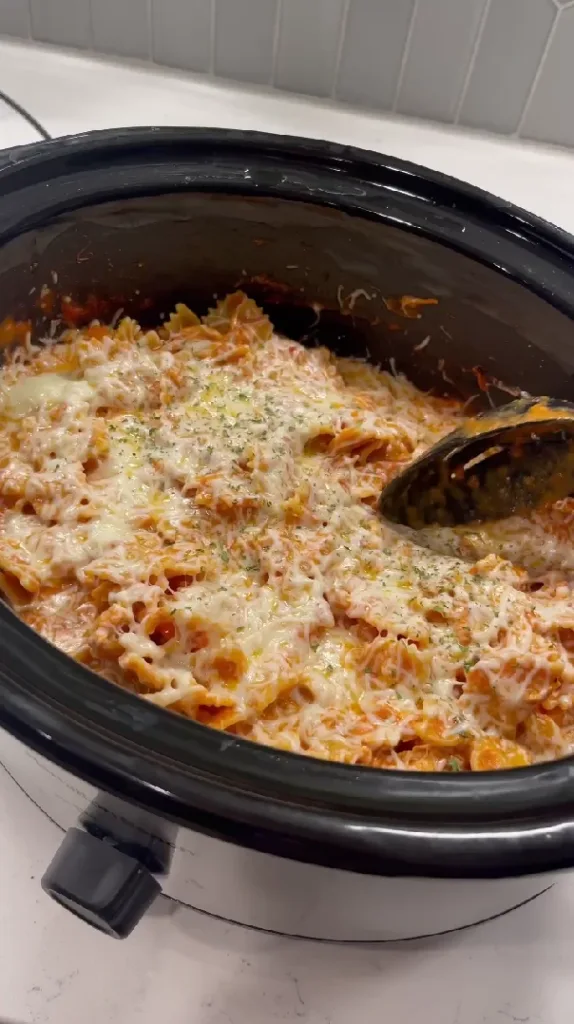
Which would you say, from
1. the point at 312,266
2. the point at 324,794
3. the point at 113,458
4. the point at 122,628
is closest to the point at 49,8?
the point at 312,266

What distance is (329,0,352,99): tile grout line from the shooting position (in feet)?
4.35

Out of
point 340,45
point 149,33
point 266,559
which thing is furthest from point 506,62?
point 266,559

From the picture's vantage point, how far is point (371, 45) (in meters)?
1.38

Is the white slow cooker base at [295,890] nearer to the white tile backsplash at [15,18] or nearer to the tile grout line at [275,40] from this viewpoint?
the tile grout line at [275,40]

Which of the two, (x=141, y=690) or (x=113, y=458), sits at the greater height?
(x=113, y=458)

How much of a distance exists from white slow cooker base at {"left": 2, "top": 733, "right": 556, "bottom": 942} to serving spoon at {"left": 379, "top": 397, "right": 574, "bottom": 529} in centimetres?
41

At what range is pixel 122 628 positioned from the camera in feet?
2.52

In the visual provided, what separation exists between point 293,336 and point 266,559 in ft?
1.32

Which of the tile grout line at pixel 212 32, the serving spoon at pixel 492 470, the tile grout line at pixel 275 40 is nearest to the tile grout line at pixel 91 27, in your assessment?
the tile grout line at pixel 212 32

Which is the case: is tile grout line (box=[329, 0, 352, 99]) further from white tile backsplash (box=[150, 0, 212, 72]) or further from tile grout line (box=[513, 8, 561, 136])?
tile grout line (box=[513, 8, 561, 136])

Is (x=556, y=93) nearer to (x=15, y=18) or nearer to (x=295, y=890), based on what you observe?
(x=15, y=18)

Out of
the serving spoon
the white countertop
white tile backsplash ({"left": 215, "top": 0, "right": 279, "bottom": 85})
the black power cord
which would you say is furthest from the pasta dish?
white tile backsplash ({"left": 215, "top": 0, "right": 279, "bottom": 85})

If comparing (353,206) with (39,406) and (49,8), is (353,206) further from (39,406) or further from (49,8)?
(49,8)

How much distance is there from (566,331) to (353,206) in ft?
0.96
